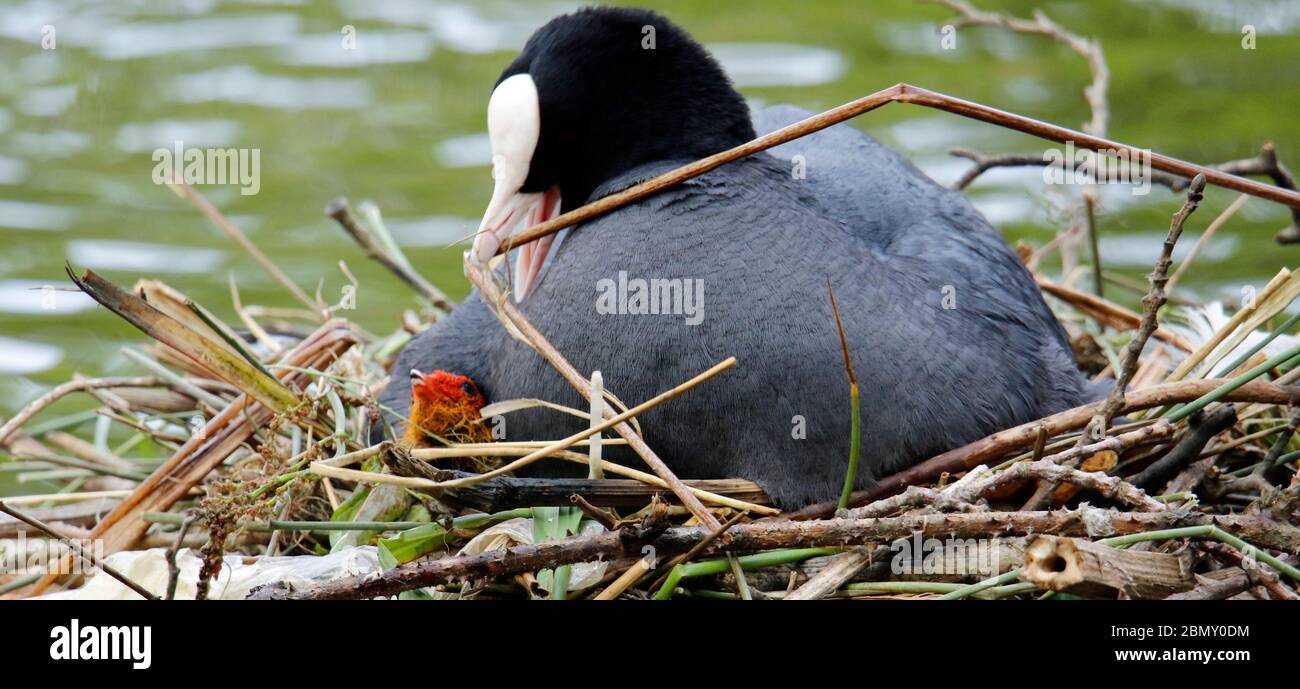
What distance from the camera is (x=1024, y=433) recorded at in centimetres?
258

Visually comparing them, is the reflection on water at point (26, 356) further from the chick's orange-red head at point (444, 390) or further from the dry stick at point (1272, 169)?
the dry stick at point (1272, 169)

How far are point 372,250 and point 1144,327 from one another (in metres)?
2.13

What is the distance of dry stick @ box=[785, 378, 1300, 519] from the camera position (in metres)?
2.58

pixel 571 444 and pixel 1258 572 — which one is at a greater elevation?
pixel 571 444

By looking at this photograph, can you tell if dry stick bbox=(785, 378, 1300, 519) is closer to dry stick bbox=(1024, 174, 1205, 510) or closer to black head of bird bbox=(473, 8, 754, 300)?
dry stick bbox=(1024, 174, 1205, 510)

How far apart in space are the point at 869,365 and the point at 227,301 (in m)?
3.07

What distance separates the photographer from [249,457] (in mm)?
3043

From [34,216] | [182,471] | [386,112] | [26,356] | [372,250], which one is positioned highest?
[386,112]

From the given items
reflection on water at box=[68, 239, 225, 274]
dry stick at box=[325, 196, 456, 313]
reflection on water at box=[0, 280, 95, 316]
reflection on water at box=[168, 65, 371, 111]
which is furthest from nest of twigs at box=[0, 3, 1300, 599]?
reflection on water at box=[168, 65, 371, 111]

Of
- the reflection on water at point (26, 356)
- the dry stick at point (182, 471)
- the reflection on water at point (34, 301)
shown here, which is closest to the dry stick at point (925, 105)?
the dry stick at point (182, 471)

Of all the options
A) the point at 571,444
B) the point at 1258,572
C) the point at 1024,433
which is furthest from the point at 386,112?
the point at 1258,572

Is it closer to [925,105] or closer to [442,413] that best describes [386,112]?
[442,413]

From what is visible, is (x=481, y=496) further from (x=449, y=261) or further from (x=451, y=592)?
(x=449, y=261)

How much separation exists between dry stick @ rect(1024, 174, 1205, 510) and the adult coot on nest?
0.24 metres
